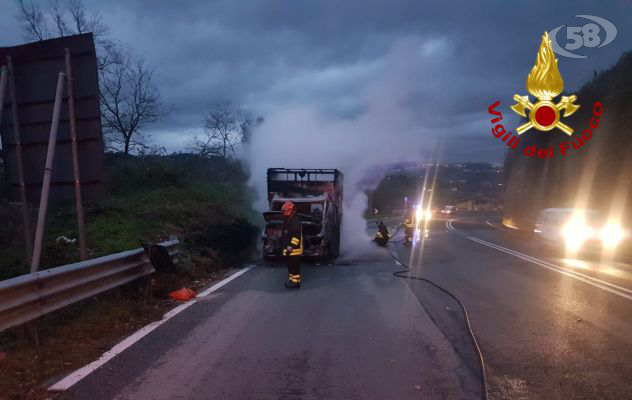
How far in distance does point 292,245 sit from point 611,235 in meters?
11.9

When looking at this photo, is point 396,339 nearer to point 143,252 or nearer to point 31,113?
point 143,252

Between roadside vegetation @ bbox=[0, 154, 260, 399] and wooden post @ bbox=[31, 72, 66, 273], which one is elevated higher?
wooden post @ bbox=[31, 72, 66, 273]

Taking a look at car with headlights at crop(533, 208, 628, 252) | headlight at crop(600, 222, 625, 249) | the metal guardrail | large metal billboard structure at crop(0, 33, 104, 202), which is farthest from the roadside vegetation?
headlight at crop(600, 222, 625, 249)

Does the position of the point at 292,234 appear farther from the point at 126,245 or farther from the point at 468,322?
the point at 468,322

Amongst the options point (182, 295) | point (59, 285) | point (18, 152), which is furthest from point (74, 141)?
point (182, 295)

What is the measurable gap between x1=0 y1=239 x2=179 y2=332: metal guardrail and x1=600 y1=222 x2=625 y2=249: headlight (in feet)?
46.8

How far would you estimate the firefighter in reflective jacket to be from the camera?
30.4ft

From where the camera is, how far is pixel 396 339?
5.69 meters

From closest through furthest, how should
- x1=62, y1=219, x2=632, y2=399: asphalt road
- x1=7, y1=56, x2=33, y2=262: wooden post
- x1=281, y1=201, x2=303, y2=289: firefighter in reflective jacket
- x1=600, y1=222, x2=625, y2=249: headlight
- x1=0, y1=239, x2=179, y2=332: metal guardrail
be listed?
x1=62, y1=219, x2=632, y2=399: asphalt road, x1=0, y1=239, x2=179, y2=332: metal guardrail, x1=7, y1=56, x2=33, y2=262: wooden post, x1=281, y1=201, x2=303, y2=289: firefighter in reflective jacket, x1=600, y1=222, x2=625, y2=249: headlight

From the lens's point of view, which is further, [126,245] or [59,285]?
[126,245]

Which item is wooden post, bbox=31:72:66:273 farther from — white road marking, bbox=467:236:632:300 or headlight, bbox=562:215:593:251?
headlight, bbox=562:215:593:251

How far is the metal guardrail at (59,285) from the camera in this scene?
15.2 feet

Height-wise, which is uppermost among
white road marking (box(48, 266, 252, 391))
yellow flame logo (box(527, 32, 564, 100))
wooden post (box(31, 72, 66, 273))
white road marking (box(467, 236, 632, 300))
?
yellow flame logo (box(527, 32, 564, 100))

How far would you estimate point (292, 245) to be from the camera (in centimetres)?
934
